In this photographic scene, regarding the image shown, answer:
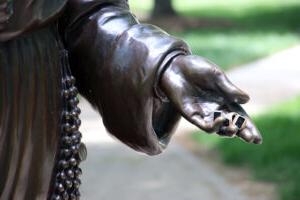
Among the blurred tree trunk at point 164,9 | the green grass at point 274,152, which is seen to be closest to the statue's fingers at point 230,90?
the green grass at point 274,152

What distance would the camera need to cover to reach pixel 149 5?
84.1ft

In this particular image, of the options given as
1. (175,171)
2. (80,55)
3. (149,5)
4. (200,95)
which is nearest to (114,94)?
(80,55)

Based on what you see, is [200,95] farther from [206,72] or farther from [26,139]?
[26,139]

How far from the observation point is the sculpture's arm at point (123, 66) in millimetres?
1936

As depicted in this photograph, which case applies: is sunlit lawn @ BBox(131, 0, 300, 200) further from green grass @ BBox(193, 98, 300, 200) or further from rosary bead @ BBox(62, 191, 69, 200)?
rosary bead @ BBox(62, 191, 69, 200)

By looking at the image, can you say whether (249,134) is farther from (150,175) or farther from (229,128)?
(150,175)

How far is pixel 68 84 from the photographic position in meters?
2.01

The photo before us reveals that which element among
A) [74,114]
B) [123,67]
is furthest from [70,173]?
[123,67]

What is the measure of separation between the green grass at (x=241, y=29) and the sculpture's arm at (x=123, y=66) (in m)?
12.4

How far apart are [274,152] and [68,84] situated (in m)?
6.85

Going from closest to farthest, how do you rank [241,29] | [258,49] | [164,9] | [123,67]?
[123,67] < [258,49] < [241,29] < [164,9]

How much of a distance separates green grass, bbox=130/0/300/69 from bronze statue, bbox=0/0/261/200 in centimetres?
1246

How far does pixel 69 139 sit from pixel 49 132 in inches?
2.0

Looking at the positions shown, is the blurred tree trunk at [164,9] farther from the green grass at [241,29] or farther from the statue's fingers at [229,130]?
the statue's fingers at [229,130]
